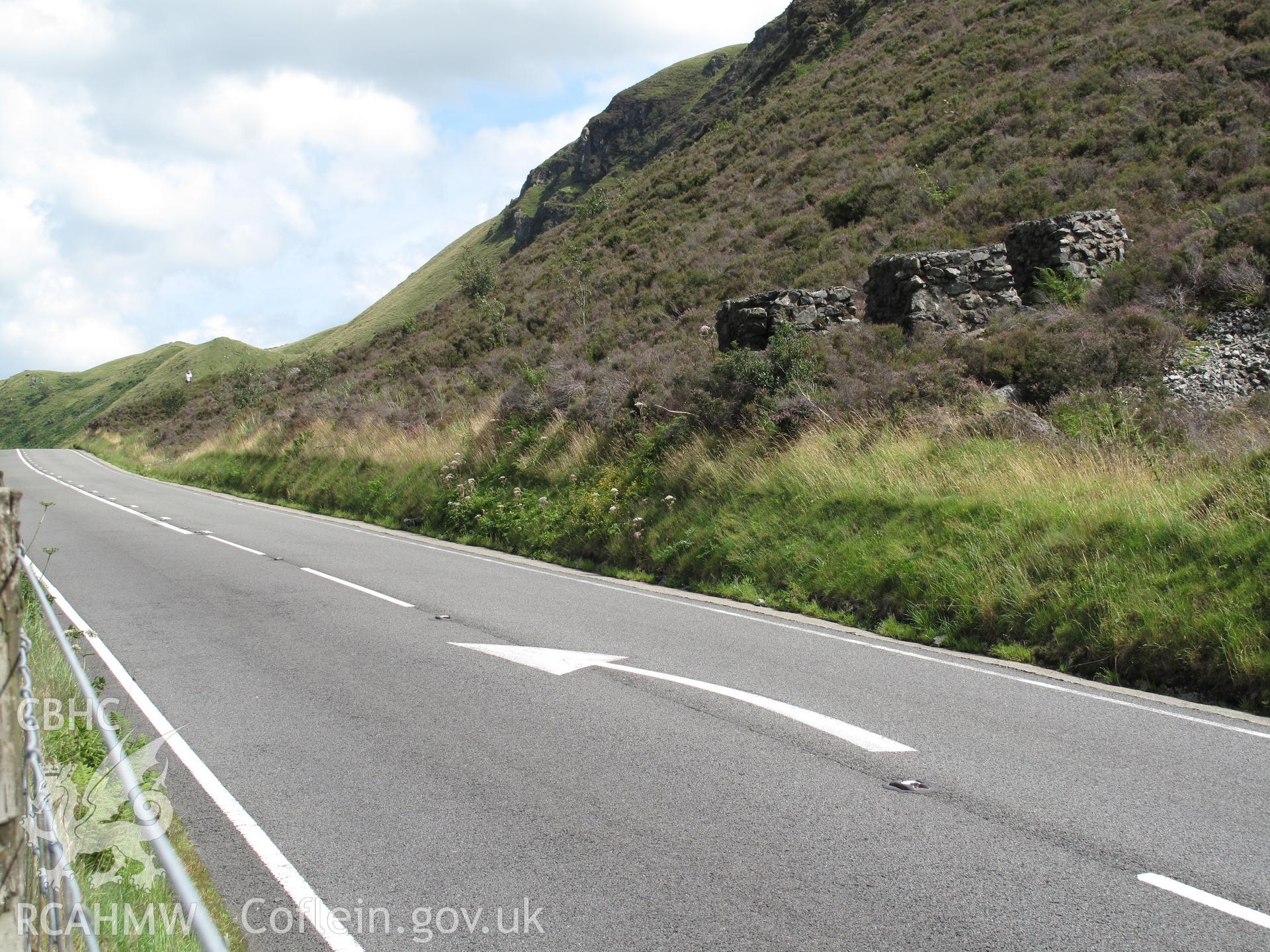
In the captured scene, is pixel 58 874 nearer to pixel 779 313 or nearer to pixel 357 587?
pixel 357 587

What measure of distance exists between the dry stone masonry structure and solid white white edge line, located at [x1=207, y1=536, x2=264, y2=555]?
32.1ft

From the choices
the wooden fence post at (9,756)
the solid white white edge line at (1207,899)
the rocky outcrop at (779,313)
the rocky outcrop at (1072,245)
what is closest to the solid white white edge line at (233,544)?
the rocky outcrop at (779,313)

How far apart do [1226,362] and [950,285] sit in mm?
5162

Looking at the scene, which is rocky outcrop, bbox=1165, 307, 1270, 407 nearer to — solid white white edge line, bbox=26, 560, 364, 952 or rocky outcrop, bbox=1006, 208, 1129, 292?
rocky outcrop, bbox=1006, 208, 1129, 292

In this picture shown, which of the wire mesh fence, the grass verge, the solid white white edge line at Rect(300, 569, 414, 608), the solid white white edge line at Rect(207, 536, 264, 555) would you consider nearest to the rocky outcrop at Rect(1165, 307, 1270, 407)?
the solid white white edge line at Rect(300, 569, 414, 608)

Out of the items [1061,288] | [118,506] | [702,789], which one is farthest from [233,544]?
[1061,288]

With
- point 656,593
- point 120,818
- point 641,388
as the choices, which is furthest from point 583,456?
point 120,818

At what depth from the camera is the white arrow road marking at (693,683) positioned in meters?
5.13

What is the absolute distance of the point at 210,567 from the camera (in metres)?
12.3

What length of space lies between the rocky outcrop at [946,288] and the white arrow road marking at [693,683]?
11089mm

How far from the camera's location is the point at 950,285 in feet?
53.3

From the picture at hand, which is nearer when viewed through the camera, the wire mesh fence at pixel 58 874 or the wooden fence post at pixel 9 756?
the wire mesh fence at pixel 58 874

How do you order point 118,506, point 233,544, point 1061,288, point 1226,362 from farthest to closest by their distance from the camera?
point 118,506, point 1061,288, point 233,544, point 1226,362

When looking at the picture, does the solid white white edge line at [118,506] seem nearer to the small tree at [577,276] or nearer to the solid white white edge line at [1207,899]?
the small tree at [577,276]
